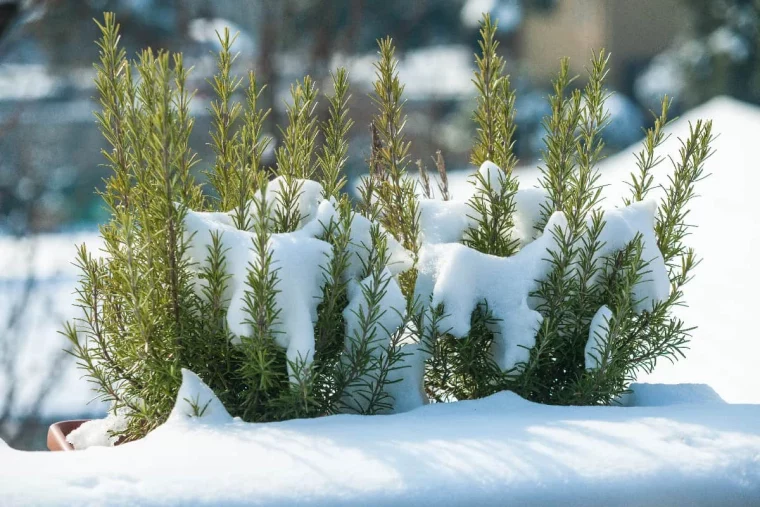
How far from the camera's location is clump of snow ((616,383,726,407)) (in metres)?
0.87

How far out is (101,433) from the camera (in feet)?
2.80

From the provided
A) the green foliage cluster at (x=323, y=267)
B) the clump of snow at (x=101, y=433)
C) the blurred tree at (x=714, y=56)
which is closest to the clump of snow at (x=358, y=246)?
the green foliage cluster at (x=323, y=267)

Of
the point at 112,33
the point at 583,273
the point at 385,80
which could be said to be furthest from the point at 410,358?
the point at 112,33

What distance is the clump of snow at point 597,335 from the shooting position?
79 centimetres

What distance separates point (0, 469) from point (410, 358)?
1.32ft

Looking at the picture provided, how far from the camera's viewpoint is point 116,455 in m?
0.63

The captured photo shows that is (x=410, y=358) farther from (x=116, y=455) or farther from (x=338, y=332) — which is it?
(x=116, y=455)

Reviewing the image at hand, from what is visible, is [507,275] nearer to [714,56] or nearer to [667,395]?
[667,395]

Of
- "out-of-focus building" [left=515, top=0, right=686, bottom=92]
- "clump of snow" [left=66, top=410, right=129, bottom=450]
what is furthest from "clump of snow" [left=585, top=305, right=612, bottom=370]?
"out-of-focus building" [left=515, top=0, right=686, bottom=92]

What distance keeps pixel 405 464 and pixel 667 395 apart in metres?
0.43

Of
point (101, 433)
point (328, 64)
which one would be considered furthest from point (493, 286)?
point (328, 64)

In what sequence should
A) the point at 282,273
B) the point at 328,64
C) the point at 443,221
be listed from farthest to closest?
the point at 328,64 < the point at 443,221 < the point at 282,273

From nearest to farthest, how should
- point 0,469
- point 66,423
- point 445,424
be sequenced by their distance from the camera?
point 0,469
point 445,424
point 66,423

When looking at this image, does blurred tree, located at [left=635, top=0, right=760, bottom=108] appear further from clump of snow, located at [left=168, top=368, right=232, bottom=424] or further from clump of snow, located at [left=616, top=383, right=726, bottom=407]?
clump of snow, located at [left=168, top=368, right=232, bottom=424]
